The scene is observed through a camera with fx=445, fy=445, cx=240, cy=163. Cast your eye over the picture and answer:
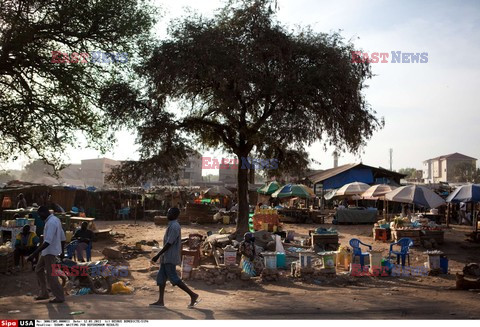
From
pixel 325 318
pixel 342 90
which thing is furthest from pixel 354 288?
pixel 342 90

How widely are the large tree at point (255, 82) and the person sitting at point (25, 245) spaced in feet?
17.2

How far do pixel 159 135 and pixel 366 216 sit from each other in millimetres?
17055

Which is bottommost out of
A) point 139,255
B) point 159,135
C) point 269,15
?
point 139,255

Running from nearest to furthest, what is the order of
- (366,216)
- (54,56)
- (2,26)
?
(2,26) → (54,56) → (366,216)

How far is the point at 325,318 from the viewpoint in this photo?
6957mm

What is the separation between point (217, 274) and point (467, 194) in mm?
12780

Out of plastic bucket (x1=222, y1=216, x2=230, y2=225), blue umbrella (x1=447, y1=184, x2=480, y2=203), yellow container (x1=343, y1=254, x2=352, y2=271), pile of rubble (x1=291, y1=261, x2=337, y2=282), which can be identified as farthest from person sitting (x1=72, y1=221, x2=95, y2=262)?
plastic bucket (x1=222, y1=216, x2=230, y2=225)

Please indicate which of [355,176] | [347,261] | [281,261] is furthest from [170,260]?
[355,176]

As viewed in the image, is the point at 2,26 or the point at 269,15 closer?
the point at 2,26

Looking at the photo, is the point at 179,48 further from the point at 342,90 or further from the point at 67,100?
the point at 342,90

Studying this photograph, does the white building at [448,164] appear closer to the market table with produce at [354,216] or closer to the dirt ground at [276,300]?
the market table with produce at [354,216]

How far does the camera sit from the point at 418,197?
19.2m

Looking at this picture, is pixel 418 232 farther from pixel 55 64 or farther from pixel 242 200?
pixel 55 64

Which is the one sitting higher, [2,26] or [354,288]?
[2,26]
